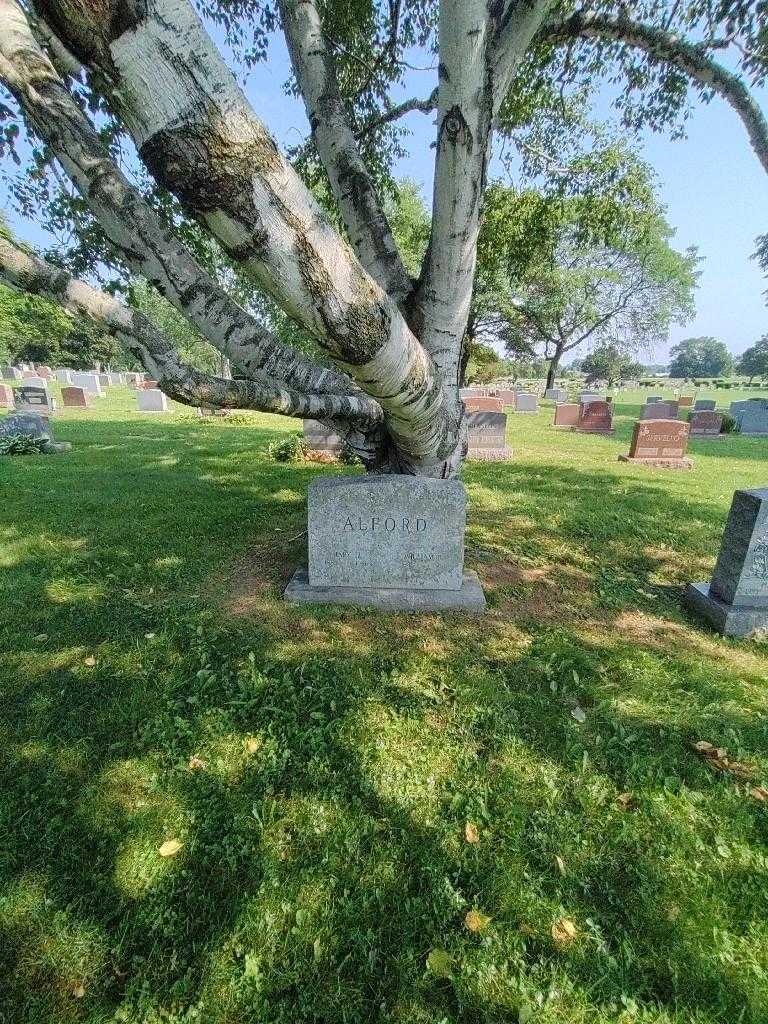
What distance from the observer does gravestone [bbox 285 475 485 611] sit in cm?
384

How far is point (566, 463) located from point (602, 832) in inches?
368

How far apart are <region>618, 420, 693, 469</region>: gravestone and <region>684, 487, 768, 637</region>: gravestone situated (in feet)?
25.8

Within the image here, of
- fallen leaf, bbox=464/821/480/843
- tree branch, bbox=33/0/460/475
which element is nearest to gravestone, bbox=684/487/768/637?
fallen leaf, bbox=464/821/480/843

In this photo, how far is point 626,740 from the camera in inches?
101

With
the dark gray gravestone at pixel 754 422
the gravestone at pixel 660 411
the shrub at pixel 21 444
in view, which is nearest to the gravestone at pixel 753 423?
the dark gray gravestone at pixel 754 422

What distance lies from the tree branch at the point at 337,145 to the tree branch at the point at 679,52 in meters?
2.30

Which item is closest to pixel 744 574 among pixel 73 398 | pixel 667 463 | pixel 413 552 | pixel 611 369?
pixel 413 552

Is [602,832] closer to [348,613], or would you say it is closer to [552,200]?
[348,613]

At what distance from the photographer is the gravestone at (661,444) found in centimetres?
1088

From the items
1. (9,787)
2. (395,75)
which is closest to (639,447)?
(395,75)

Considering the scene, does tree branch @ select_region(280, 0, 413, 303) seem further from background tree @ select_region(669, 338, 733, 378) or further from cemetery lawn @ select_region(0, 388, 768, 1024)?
background tree @ select_region(669, 338, 733, 378)

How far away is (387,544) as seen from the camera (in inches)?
155

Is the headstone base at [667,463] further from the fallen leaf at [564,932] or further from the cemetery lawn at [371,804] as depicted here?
the fallen leaf at [564,932]

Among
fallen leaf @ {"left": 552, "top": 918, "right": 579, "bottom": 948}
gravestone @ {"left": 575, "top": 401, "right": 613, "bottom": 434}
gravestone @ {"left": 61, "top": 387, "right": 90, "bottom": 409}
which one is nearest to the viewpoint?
fallen leaf @ {"left": 552, "top": 918, "right": 579, "bottom": 948}
